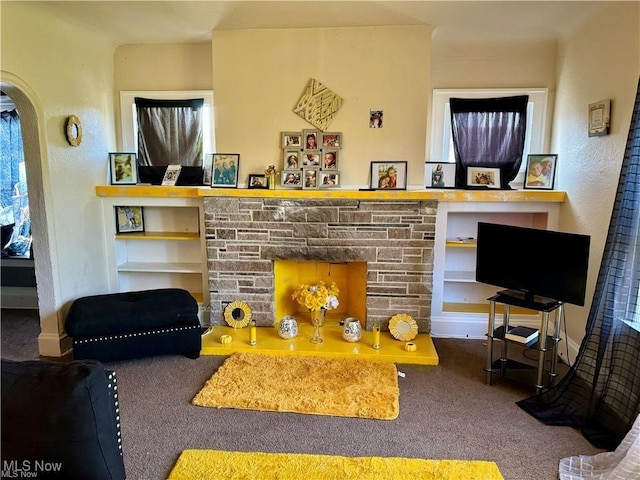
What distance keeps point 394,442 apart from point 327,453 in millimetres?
378

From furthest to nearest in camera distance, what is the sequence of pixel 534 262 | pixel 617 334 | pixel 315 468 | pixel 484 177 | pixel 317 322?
pixel 484 177 → pixel 317 322 → pixel 534 262 → pixel 617 334 → pixel 315 468

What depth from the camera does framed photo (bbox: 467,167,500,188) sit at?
389 cm

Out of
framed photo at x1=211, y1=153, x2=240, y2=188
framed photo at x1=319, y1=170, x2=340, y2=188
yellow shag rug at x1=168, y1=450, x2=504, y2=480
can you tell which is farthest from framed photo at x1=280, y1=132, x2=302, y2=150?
yellow shag rug at x1=168, y1=450, x2=504, y2=480

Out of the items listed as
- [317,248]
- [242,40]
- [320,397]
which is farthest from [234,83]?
[320,397]

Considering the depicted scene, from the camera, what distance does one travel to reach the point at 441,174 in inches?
156

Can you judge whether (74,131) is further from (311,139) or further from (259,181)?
(311,139)

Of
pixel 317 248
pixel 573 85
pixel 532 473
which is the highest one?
pixel 573 85

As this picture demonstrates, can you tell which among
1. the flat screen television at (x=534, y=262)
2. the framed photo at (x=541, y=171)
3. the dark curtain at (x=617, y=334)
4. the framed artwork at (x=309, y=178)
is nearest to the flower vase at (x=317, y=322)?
the framed artwork at (x=309, y=178)

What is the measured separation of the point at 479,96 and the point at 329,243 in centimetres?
187

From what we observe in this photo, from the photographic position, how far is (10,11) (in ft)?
9.50

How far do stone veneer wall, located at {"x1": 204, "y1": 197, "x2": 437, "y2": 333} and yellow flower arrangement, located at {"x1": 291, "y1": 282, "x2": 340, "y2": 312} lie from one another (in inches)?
10.3

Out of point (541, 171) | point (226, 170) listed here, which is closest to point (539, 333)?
point (541, 171)

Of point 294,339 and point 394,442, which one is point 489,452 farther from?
point 294,339

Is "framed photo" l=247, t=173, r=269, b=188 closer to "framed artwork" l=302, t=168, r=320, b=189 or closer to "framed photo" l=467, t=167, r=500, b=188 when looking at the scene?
"framed artwork" l=302, t=168, r=320, b=189
